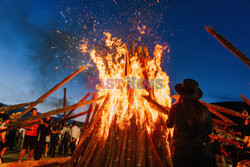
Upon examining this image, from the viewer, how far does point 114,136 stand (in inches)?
172

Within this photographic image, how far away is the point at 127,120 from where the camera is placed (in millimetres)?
4676

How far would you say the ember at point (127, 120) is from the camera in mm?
3938

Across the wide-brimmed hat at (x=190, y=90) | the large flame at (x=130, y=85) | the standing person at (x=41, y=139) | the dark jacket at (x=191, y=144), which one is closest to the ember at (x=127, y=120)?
the large flame at (x=130, y=85)

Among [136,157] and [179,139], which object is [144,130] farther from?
[179,139]

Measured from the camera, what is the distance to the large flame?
188 inches

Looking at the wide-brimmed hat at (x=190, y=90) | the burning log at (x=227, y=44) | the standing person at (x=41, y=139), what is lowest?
the standing person at (x=41, y=139)

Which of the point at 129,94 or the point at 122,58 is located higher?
the point at 122,58

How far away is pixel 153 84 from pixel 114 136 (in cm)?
236

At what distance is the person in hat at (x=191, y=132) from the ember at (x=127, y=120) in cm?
154

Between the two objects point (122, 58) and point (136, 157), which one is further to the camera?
point (122, 58)

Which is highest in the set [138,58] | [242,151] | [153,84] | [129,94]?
[138,58]

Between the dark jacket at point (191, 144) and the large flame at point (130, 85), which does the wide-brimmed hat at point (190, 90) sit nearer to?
the dark jacket at point (191, 144)

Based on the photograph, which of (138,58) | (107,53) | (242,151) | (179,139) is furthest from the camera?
(107,53)

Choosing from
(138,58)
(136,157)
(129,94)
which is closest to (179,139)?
(136,157)
